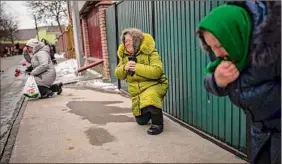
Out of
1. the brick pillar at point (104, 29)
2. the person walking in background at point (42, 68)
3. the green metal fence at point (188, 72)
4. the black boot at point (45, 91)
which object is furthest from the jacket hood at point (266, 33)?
the brick pillar at point (104, 29)

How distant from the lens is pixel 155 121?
3994mm

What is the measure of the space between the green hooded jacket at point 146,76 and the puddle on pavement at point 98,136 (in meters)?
0.50

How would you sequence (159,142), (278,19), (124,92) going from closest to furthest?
(278,19) → (159,142) → (124,92)

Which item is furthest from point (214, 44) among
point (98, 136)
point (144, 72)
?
point (98, 136)

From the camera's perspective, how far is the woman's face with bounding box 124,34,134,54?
12.8 ft

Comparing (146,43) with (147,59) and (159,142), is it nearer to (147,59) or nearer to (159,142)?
(147,59)

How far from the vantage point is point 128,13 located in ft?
20.6

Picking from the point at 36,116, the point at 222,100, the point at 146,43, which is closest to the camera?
the point at 222,100

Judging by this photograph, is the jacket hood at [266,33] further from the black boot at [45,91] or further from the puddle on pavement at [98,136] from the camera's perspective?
the black boot at [45,91]

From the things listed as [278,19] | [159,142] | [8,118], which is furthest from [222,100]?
[8,118]

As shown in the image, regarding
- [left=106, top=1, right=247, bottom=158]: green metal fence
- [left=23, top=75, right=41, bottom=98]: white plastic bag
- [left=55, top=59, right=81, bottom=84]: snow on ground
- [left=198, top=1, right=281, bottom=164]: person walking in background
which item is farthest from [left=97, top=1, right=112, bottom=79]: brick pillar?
[left=198, top=1, right=281, bottom=164]: person walking in background

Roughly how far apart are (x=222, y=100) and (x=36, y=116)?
3.34m

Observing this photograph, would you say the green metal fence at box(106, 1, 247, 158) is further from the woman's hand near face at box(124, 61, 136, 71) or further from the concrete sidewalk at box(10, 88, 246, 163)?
the woman's hand near face at box(124, 61, 136, 71)

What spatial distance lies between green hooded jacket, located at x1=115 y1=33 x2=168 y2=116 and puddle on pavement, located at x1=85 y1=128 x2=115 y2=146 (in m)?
0.50
